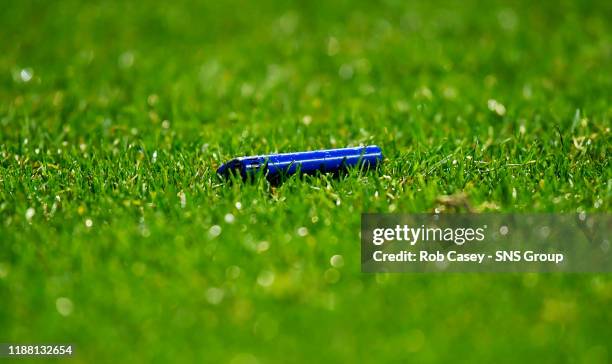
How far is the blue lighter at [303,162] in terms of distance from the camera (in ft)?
11.5

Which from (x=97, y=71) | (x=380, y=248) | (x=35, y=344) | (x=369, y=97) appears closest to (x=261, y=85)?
(x=369, y=97)

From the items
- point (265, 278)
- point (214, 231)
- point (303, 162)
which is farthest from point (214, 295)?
point (303, 162)

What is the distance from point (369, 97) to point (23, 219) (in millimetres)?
2414

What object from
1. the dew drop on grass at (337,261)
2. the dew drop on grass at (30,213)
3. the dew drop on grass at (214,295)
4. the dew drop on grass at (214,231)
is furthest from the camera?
the dew drop on grass at (30,213)

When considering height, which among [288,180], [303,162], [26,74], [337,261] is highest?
[26,74]

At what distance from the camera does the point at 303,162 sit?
3.57 metres

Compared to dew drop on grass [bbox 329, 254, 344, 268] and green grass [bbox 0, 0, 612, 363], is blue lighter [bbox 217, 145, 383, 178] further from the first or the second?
dew drop on grass [bbox 329, 254, 344, 268]

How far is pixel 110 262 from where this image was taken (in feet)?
9.50

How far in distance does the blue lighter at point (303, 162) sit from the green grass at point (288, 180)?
0.23 feet

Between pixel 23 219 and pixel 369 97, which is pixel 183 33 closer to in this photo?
pixel 369 97

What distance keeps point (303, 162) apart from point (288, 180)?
0.13 m

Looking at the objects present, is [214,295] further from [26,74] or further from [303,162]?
[26,74]

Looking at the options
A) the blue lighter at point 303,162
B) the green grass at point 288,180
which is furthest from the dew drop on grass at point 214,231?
the blue lighter at point 303,162

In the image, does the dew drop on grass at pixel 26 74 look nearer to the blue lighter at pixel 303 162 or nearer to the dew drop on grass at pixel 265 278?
the blue lighter at pixel 303 162
